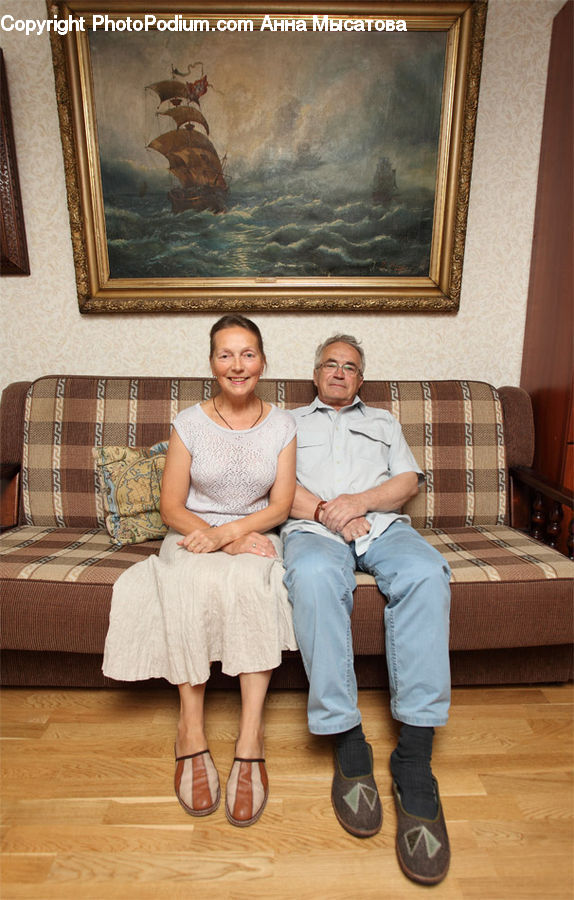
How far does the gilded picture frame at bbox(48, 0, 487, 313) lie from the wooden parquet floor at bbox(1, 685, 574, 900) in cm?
159

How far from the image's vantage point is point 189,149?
6.84 feet

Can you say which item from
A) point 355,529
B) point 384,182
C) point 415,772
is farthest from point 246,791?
point 384,182

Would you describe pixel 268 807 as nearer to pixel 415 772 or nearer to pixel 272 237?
pixel 415 772

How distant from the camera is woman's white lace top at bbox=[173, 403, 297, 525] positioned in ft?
→ 5.15

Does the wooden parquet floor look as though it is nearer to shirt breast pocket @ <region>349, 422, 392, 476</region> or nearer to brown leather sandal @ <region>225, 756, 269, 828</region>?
brown leather sandal @ <region>225, 756, 269, 828</region>

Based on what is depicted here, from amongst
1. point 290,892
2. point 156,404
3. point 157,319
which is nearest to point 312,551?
point 290,892

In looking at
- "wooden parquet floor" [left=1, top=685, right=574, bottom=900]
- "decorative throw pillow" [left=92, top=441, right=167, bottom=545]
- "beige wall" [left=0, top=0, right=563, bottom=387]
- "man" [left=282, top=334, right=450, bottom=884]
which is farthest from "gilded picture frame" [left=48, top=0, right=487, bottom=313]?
"wooden parquet floor" [left=1, top=685, right=574, bottom=900]

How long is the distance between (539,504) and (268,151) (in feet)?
5.77

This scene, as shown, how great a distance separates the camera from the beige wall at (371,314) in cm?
210

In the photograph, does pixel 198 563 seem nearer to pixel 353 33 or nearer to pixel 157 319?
pixel 157 319

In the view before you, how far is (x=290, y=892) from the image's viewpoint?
3.54 feet

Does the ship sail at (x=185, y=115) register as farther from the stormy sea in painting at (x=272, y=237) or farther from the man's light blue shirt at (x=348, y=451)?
the man's light blue shirt at (x=348, y=451)

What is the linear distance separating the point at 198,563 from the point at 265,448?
41cm

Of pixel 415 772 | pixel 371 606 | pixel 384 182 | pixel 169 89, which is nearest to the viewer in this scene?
pixel 415 772
